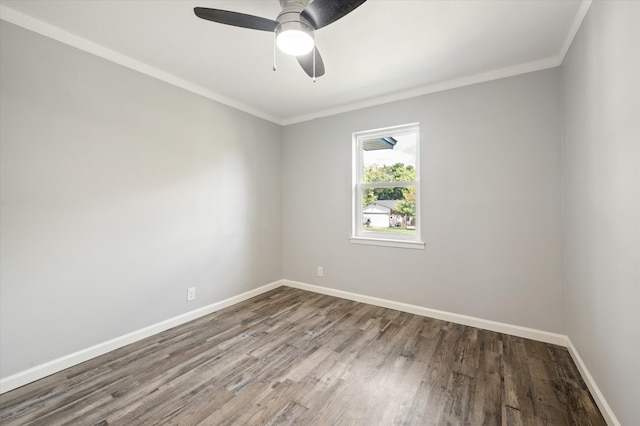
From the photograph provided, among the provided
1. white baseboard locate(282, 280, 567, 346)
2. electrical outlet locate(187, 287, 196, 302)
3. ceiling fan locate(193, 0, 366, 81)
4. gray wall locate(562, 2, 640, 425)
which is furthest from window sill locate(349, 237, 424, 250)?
ceiling fan locate(193, 0, 366, 81)

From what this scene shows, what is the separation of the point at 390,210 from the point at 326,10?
2.35m

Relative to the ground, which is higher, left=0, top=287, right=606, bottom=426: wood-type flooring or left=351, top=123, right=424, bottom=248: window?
left=351, top=123, right=424, bottom=248: window

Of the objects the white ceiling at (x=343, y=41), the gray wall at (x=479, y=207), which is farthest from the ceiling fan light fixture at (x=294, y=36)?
the gray wall at (x=479, y=207)

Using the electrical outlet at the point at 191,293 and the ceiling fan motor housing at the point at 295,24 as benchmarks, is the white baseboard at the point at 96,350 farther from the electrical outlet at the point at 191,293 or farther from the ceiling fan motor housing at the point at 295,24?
the ceiling fan motor housing at the point at 295,24

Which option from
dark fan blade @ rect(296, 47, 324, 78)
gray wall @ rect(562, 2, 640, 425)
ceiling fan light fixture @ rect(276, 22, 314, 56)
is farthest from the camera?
dark fan blade @ rect(296, 47, 324, 78)

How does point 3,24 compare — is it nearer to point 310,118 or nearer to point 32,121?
point 32,121

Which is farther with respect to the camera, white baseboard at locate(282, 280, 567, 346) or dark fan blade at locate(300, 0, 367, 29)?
white baseboard at locate(282, 280, 567, 346)

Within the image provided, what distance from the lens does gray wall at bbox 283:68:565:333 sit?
2422mm

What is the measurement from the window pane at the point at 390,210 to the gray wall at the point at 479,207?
0.66 ft

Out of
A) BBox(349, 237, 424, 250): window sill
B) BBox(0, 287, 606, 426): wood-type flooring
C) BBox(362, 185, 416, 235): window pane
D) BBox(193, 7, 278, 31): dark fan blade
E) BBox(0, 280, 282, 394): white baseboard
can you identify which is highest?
BBox(193, 7, 278, 31): dark fan blade

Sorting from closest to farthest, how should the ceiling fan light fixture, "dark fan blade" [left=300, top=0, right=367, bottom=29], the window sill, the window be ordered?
1. "dark fan blade" [left=300, top=0, right=367, bottom=29]
2. the ceiling fan light fixture
3. the window sill
4. the window

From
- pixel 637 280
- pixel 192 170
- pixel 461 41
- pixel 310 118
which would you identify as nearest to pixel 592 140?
pixel 637 280

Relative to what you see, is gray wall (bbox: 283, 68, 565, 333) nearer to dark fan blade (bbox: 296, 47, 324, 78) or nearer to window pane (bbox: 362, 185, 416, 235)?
window pane (bbox: 362, 185, 416, 235)

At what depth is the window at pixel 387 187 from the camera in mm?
3175
